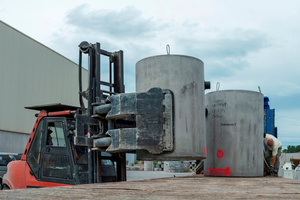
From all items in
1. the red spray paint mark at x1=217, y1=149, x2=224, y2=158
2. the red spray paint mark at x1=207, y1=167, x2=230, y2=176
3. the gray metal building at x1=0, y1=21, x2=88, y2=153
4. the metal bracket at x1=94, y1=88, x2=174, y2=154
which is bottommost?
the red spray paint mark at x1=207, y1=167, x2=230, y2=176

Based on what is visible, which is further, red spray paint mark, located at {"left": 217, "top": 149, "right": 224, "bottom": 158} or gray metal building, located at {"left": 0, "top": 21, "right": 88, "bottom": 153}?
gray metal building, located at {"left": 0, "top": 21, "right": 88, "bottom": 153}

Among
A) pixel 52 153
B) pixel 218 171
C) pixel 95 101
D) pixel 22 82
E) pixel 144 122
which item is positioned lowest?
pixel 218 171

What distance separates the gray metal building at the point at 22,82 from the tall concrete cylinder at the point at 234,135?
63.9 ft

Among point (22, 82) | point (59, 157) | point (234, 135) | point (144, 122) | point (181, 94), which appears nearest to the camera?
point (144, 122)

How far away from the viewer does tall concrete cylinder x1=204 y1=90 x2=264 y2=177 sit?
7.44 m

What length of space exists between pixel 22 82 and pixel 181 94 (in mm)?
21604

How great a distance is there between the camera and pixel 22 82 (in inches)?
1000

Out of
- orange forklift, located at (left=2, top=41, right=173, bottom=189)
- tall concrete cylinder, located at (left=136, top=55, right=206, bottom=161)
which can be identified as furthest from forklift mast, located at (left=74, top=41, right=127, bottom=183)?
tall concrete cylinder, located at (left=136, top=55, right=206, bottom=161)

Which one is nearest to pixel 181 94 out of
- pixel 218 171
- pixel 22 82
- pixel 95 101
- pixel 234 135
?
pixel 95 101

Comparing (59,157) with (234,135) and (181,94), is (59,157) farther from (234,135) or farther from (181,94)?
(234,135)

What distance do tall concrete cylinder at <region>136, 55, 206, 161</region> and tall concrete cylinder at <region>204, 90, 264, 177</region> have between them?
4.33 feet

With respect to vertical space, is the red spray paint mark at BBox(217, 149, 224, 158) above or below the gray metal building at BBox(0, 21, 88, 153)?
below

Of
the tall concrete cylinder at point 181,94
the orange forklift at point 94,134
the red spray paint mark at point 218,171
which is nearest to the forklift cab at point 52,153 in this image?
the orange forklift at point 94,134

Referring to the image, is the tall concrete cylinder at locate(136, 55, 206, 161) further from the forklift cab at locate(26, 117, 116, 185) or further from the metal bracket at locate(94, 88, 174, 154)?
the forklift cab at locate(26, 117, 116, 185)
